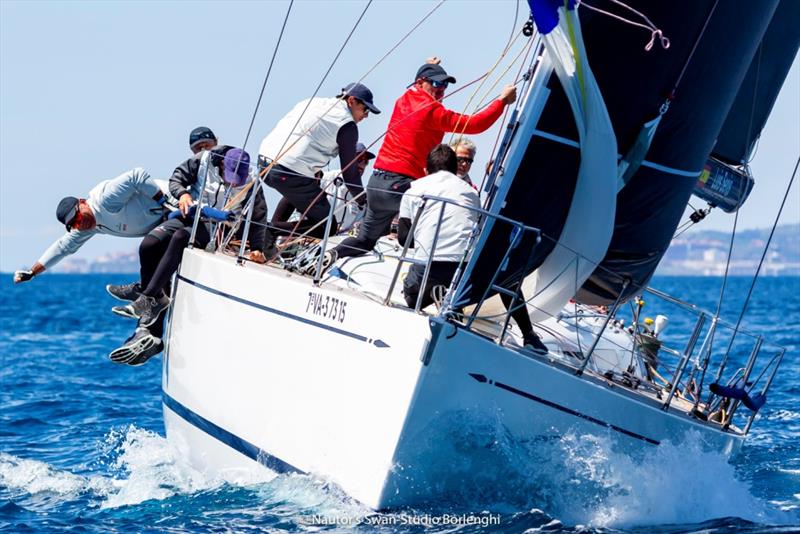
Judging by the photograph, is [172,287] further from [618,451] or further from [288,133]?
[618,451]

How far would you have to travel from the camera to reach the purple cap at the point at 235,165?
798 cm

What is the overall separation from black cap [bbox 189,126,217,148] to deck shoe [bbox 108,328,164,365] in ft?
4.62

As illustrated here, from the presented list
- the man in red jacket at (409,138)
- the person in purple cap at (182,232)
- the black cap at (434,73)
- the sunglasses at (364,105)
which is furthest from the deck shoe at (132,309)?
the black cap at (434,73)

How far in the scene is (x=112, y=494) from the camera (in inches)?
309

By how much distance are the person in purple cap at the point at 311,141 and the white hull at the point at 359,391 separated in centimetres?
90

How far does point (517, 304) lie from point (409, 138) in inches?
50.6

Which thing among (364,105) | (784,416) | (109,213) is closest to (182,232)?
(109,213)

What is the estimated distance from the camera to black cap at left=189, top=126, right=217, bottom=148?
8.41m

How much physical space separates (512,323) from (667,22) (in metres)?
1.98

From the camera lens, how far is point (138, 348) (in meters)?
8.36

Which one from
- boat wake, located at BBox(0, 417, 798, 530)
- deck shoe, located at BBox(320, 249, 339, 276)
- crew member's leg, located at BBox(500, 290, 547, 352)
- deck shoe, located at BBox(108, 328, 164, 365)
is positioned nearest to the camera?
boat wake, located at BBox(0, 417, 798, 530)

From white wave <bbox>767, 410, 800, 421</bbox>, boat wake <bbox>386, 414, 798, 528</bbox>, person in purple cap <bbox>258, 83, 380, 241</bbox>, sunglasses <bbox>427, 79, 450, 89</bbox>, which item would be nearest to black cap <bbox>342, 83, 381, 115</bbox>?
person in purple cap <bbox>258, 83, 380, 241</bbox>

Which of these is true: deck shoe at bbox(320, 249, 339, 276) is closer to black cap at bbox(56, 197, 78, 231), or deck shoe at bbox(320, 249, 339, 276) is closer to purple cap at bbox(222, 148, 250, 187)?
purple cap at bbox(222, 148, 250, 187)

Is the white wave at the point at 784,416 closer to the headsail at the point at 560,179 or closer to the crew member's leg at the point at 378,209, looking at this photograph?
the headsail at the point at 560,179
